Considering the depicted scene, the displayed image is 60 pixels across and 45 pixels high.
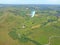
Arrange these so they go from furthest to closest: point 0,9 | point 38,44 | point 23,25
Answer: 1. point 0,9
2. point 23,25
3. point 38,44

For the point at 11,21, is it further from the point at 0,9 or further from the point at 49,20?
the point at 49,20

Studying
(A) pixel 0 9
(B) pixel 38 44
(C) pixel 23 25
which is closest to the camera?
(B) pixel 38 44

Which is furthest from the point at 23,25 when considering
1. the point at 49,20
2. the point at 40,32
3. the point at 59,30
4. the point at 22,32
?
the point at 59,30

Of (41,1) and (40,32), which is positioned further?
(41,1)

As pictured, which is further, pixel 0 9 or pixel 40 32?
pixel 0 9

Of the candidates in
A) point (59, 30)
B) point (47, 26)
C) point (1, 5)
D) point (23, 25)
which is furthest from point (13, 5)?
point (59, 30)

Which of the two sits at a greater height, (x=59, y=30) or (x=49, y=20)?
(x=49, y=20)

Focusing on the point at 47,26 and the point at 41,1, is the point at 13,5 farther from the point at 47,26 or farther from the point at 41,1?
the point at 47,26

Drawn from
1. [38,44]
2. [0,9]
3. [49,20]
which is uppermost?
[0,9]

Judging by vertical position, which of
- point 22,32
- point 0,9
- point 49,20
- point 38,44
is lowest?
point 38,44
